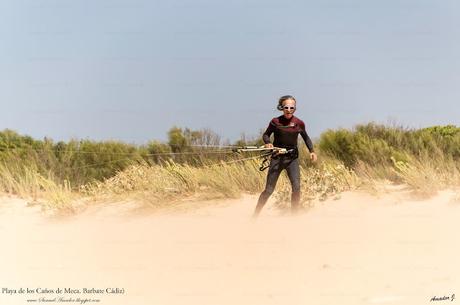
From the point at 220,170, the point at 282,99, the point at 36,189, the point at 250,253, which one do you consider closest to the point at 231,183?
the point at 220,170

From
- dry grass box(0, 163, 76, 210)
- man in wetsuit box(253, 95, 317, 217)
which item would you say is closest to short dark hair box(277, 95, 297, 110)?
man in wetsuit box(253, 95, 317, 217)

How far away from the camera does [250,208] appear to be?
384 inches

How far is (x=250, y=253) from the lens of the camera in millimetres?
7141

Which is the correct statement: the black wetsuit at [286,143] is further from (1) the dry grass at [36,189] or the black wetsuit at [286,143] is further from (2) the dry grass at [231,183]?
(1) the dry grass at [36,189]

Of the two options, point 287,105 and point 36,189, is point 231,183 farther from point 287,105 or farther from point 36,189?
point 36,189

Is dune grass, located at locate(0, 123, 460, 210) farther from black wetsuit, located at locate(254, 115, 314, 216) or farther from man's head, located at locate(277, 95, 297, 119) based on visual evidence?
man's head, located at locate(277, 95, 297, 119)

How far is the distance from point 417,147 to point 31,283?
10.7 metres

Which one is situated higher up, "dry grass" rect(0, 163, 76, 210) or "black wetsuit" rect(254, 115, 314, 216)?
"black wetsuit" rect(254, 115, 314, 216)

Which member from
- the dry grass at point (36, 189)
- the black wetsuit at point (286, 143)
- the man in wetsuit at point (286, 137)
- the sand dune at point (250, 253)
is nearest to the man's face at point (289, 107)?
the man in wetsuit at point (286, 137)

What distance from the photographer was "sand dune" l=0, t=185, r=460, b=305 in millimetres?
5867

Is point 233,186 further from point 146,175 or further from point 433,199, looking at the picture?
point 433,199

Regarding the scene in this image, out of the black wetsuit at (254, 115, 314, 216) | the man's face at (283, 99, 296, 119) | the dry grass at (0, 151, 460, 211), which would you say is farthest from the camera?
the dry grass at (0, 151, 460, 211)

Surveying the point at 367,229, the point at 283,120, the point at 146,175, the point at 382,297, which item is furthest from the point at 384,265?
the point at 146,175

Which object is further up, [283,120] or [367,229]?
[283,120]
